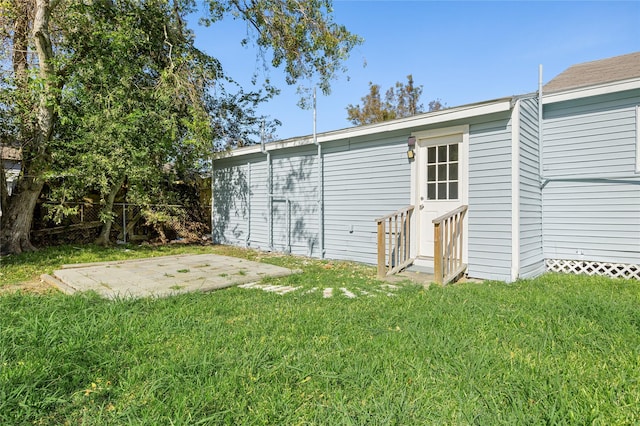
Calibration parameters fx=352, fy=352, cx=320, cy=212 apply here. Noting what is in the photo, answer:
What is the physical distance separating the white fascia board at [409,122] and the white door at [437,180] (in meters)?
0.33

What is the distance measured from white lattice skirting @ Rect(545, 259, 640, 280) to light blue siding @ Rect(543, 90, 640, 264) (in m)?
0.08

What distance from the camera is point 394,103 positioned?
20.1 metres

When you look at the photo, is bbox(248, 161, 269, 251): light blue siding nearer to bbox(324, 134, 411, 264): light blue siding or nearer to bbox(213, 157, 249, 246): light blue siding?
bbox(213, 157, 249, 246): light blue siding

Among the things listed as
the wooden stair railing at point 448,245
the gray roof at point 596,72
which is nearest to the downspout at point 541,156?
the gray roof at point 596,72

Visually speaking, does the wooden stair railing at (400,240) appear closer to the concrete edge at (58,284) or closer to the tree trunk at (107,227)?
the concrete edge at (58,284)

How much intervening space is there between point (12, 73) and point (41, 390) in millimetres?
7447

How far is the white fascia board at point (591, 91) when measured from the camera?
4723 millimetres

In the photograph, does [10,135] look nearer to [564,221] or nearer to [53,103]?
[53,103]

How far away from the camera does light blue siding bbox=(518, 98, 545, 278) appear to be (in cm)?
487

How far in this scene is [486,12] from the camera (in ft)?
23.9

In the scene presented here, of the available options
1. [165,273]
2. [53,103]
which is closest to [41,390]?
[165,273]

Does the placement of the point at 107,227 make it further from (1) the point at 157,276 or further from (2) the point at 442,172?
(2) the point at 442,172

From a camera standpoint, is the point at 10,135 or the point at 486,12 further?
the point at 486,12

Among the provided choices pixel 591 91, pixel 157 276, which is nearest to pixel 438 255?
pixel 591 91
